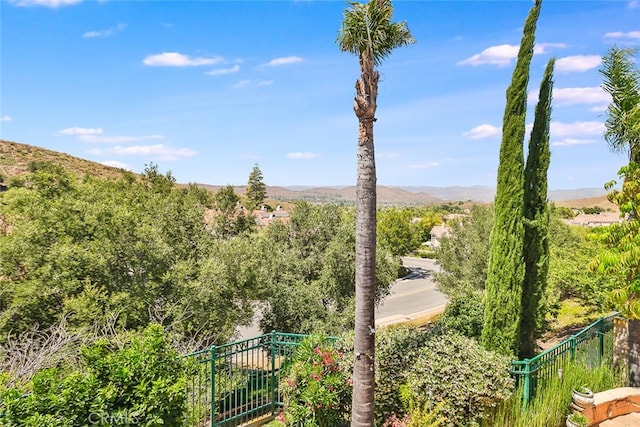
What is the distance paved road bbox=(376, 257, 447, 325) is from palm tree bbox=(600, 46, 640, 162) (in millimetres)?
14531

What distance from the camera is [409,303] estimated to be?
107 feet

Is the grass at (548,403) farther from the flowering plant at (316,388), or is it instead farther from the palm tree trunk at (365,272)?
the flowering plant at (316,388)

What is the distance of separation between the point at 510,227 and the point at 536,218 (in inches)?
45.0

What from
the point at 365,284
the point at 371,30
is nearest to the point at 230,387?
the point at 365,284

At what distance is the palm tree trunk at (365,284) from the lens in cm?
559

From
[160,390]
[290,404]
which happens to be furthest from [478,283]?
[160,390]

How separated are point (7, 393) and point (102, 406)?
0.80 m

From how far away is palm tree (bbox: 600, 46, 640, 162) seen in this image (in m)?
8.34

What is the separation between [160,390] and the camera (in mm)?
4098

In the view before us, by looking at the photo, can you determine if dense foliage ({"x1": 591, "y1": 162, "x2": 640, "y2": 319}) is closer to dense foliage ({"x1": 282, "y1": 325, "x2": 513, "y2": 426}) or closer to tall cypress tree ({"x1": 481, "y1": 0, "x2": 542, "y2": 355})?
tall cypress tree ({"x1": 481, "y1": 0, "x2": 542, "y2": 355})

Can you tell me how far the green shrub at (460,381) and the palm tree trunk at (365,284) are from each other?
1.00 m

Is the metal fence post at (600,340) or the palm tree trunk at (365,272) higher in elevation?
the palm tree trunk at (365,272)

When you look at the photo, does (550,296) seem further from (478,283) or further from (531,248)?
(478,283)

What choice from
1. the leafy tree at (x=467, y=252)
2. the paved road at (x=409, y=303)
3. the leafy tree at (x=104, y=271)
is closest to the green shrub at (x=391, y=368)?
the leafy tree at (x=104, y=271)
